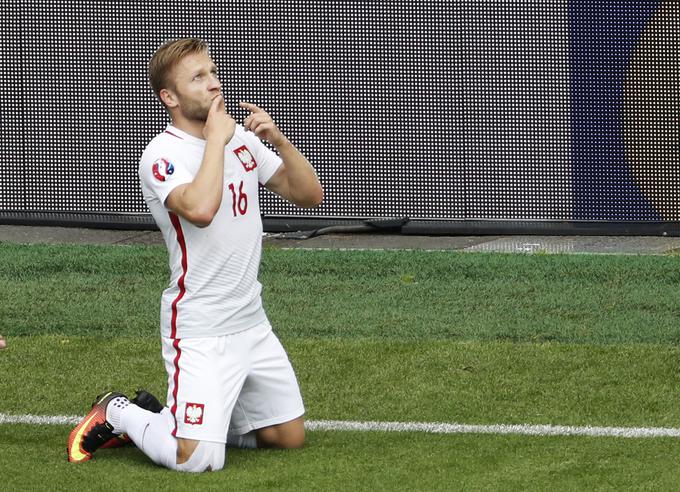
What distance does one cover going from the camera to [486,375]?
23.8 feet

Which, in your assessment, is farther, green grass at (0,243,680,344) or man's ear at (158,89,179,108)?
green grass at (0,243,680,344)

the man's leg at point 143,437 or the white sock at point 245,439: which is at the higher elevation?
the man's leg at point 143,437

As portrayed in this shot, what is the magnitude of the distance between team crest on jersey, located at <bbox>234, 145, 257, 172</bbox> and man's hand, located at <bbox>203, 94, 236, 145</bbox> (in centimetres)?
24

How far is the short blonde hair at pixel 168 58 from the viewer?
5719 millimetres

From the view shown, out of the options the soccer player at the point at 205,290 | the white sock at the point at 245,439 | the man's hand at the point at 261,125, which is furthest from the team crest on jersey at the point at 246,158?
the white sock at the point at 245,439

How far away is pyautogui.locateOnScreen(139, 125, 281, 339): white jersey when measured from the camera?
18.7 ft

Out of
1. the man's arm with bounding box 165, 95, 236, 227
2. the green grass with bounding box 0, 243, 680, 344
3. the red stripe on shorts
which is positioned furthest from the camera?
→ the green grass with bounding box 0, 243, 680, 344

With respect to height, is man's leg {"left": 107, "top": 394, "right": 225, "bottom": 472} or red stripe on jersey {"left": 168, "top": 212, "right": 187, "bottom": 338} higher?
red stripe on jersey {"left": 168, "top": 212, "right": 187, "bottom": 338}

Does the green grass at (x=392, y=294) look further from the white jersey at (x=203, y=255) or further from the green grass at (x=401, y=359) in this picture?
the white jersey at (x=203, y=255)

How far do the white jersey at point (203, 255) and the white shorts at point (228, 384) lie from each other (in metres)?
0.06

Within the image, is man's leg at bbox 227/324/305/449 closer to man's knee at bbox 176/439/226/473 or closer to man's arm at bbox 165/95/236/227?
man's knee at bbox 176/439/226/473

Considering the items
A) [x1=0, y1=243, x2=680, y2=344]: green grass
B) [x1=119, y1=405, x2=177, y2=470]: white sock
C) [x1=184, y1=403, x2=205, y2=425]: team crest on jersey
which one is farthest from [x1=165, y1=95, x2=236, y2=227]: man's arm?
[x1=0, y1=243, x2=680, y2=344]: green grass

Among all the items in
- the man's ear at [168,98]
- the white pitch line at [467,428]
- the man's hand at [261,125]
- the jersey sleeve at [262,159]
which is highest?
the man's ear at [168,98]

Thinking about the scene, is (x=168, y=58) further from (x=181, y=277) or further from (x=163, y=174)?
(x=181, y=277)
